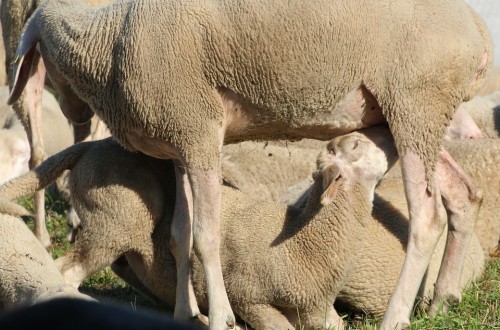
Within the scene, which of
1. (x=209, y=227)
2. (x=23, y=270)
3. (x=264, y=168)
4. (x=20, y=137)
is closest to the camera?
(x=23, y=270)

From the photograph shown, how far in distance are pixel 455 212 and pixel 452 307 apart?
0.53 meters

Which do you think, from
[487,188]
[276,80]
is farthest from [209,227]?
[487,188]

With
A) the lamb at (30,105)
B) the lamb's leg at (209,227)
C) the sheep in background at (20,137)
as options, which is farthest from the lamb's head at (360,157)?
the sheep in background at (20,137)

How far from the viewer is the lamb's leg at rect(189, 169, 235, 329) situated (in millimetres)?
4355

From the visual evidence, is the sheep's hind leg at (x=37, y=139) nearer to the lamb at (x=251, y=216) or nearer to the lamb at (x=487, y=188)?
the lamb at (x=251, y=216)

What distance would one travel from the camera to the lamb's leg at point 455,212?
4.75 meters

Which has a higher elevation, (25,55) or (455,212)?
(25,55)

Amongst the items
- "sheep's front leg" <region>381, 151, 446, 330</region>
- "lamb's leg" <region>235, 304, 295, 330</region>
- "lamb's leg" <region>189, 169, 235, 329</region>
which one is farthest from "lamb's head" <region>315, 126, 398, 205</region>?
"lamb's leg" <region>235, 304, 295, 330</region>

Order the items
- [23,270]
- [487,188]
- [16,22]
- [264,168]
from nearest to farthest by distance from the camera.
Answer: [23,270]
[487,188]
[264,168]
[16,22]

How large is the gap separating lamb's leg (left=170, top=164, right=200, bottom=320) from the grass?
0.95 ft

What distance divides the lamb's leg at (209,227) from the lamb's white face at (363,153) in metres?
0.58

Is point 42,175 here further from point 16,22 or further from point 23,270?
point 16,22

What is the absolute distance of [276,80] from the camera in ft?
14.2

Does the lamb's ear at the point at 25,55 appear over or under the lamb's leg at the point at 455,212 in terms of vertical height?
over
